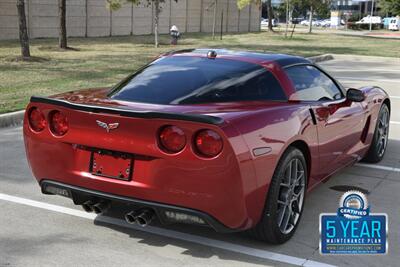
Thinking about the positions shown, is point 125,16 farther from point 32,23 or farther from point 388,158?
point 388,158

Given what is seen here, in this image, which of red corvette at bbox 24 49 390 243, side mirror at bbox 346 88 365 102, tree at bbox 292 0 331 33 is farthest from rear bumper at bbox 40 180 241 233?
tree at bbox 292 0 331 33

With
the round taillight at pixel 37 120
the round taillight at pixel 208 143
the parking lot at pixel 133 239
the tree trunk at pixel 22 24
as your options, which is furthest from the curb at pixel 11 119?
the tree trunk at pixel 22 24

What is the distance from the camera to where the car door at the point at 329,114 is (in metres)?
4.78

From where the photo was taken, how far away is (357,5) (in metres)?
147

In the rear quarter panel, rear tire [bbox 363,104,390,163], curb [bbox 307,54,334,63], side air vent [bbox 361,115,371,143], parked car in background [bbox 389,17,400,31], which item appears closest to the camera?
the rear quarter panel

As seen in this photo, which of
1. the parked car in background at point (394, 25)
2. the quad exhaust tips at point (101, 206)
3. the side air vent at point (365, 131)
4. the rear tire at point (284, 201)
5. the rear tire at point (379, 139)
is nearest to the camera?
the rear tire at point (284, 201)

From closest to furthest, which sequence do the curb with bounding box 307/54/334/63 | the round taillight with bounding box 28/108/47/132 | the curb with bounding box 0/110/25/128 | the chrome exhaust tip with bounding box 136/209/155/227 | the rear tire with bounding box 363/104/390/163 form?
the chrome exhaust tip with bounding box 136/209/155/227, the round taillight with bounding box 28/108/47/132, the rear tire with bounding box 363/104/390/163, the curb with bounding box 0/110/25/128, the curb with bounding box 307/54/334/63

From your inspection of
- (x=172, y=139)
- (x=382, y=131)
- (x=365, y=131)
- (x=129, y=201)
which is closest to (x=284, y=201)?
(x=172, y=139)

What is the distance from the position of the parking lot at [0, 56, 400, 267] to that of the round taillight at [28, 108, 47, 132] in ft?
2.70

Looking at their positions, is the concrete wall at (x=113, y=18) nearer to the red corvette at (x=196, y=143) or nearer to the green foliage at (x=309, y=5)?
the green foliage at (x=309, y=5)

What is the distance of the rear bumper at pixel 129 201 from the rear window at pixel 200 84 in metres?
0.81

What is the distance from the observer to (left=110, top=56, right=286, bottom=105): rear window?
14.0ft

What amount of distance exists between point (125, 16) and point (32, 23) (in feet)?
26.7

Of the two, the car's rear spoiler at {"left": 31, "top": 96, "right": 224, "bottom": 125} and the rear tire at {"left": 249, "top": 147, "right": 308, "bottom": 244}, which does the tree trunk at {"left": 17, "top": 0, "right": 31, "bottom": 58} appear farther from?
the rear tire at {"left": 249, "top": 147, "right": 308, "bottom": 244}
